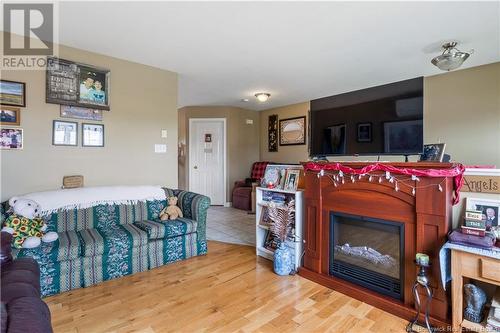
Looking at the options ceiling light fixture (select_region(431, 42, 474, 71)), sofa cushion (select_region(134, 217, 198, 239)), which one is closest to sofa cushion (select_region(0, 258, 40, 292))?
sofa cushion (select_region(134, 217, 198, 239))

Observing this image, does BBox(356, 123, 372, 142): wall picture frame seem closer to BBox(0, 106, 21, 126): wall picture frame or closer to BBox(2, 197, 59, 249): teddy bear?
BBox(2, 197, 59, 249): teddy bear

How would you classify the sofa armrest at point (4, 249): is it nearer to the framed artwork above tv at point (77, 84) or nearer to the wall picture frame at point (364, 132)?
the framed artwork above tv at point (77, 84)

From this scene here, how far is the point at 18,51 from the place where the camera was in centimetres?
249

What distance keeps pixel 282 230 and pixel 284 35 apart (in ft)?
6.28

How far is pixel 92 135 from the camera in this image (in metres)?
2.92

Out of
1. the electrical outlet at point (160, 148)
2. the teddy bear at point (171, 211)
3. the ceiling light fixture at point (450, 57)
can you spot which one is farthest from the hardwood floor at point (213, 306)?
the ceiling light fixture at point (450, 57)

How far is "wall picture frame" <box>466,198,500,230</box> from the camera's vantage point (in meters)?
1.65

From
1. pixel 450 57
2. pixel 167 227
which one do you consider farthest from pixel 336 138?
pixel 167 227

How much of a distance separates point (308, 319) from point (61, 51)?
11.2 ft

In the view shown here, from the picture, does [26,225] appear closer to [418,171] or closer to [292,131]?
[418,171]

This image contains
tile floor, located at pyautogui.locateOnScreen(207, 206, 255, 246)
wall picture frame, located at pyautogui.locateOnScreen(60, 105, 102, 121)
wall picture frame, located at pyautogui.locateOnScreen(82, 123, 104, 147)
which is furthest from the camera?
tile floor, located at pyautogui.locateOnScreen(207, 206, 255, 246)

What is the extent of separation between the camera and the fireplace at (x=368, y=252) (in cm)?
200

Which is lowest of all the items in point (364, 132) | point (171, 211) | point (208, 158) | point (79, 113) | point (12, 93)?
point (171, 211)

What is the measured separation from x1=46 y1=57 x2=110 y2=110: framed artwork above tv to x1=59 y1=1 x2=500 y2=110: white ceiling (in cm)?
23
